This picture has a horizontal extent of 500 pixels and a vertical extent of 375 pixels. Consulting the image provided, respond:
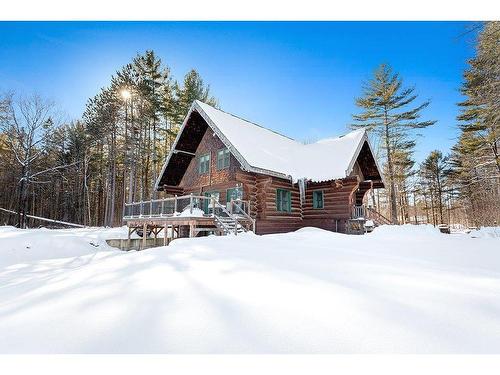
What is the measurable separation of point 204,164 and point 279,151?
5.47 metres

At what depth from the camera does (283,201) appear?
1655 centimetres

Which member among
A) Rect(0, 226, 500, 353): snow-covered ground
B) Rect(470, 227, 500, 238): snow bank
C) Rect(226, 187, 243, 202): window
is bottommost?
Rect(0, 226, 500, 353): snow-covered ground

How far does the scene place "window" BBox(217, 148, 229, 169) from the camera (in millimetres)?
16922

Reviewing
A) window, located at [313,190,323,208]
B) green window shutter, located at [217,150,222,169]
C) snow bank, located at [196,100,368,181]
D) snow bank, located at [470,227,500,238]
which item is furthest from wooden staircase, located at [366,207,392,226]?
green window shutter, located at [217,150,222,169]

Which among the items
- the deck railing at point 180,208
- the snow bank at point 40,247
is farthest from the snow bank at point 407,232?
the snow bank at point 40,247

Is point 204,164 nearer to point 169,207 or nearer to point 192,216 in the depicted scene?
point 169,207

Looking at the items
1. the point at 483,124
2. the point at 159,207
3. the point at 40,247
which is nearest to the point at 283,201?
the point at 159,207

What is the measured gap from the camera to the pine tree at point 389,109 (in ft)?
83.4

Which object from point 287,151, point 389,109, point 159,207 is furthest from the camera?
point 389,109

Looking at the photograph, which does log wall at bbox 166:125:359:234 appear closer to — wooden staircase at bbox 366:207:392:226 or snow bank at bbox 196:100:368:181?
snow bank at bbox 196:100:368:181

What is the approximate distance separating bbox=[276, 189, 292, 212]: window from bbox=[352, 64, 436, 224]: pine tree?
13.8 metres

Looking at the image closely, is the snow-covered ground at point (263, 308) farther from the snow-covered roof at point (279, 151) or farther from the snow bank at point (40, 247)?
the snow bank at point (40, 247)
